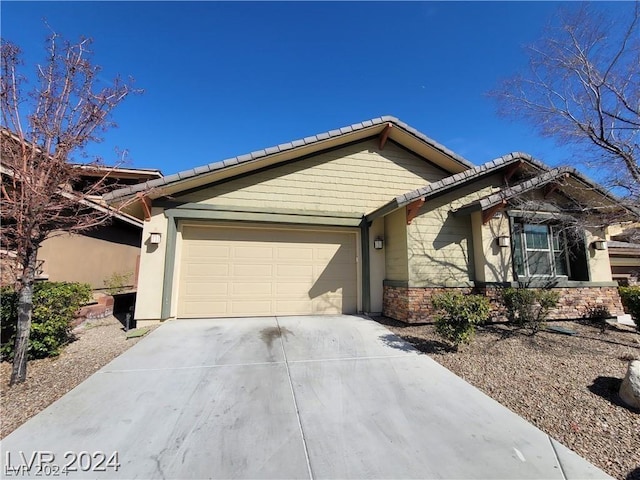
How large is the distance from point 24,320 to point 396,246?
7.30 metres

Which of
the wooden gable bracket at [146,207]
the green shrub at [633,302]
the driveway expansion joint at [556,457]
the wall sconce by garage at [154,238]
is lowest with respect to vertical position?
the driveway expansion joint at [556,457]

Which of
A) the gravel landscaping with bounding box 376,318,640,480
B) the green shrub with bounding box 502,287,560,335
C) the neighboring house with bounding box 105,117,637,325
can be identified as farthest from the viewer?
the neighboring house with bounding box 105,117,637,325

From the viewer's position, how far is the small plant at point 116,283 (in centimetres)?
943

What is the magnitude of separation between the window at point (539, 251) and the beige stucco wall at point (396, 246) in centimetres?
288

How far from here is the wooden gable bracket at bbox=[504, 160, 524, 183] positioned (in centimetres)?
794

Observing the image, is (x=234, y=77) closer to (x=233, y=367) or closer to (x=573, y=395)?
(x=233, y=367)

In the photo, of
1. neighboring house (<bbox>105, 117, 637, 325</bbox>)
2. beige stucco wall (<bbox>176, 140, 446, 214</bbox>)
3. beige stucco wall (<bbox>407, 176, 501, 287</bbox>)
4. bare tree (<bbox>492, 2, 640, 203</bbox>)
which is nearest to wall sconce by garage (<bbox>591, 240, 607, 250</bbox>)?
neighboring house (<bbox>105, 117, 637, 325</bbox>)

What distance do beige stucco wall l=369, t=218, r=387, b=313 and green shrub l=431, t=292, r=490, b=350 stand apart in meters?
3.08

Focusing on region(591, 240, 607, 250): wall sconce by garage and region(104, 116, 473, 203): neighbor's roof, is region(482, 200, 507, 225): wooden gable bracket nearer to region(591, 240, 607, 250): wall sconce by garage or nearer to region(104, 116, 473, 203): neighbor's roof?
region(104, 116, 473, 203): neighbor's roof

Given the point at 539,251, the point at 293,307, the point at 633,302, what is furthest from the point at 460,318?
the point at 633,302

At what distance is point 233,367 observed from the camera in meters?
4.43

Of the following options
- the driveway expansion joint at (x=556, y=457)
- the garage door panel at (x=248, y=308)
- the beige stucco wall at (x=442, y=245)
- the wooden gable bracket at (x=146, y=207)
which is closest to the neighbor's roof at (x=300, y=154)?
the wooden gable bracket at (x=146, y=207)

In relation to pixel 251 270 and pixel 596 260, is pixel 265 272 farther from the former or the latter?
pixel 596 260

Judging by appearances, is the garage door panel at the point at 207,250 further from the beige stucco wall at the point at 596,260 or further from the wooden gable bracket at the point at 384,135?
the beige stucco wall at the point at 596,260
